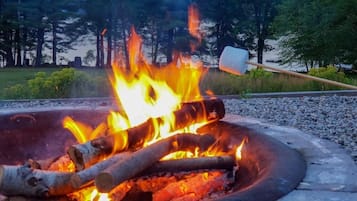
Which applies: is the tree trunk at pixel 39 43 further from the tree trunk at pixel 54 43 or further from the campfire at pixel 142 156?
the campfire at pixel 142 156

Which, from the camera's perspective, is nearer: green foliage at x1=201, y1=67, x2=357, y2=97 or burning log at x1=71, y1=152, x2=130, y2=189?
burning log at x1=71, y1=152, x2=130, y2=189

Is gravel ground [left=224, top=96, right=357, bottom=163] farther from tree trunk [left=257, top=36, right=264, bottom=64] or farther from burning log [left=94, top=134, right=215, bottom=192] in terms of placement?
tree trunk [left=257, top=36, right=264, bottom=64]

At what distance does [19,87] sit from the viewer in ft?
25.9

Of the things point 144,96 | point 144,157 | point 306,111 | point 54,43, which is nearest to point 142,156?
point 144,157

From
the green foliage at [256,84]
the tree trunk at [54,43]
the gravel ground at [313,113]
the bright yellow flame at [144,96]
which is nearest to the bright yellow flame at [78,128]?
the bright yellow flame at [144,96]

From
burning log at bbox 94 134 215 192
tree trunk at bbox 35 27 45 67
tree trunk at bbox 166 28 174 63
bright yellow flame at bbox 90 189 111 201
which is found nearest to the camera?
burning log at bbox 94 134 215 192

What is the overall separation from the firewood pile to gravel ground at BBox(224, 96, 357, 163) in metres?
1.21

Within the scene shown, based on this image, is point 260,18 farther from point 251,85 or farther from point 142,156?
point 142,156

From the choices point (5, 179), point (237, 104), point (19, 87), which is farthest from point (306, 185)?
point (19, 87)

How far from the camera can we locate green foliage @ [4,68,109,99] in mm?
7715

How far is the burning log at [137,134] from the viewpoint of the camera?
262 centimetres

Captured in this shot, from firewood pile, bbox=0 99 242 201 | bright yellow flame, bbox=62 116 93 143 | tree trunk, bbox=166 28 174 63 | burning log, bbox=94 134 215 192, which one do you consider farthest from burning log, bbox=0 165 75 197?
tree trunk, bbox=166 28 174 63

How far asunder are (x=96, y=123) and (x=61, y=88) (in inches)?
171

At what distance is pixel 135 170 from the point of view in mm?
2479
